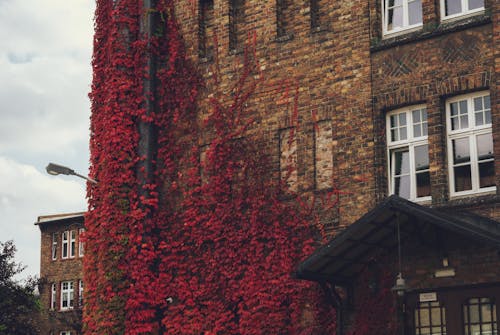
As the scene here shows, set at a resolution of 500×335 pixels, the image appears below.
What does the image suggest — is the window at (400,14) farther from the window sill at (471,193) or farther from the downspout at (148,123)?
the downspout at (148,123)

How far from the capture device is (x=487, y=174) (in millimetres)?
19250

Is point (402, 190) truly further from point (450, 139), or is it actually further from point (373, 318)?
point (373, 318)

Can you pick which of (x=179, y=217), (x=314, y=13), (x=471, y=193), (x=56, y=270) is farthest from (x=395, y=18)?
(x=56, y=270)

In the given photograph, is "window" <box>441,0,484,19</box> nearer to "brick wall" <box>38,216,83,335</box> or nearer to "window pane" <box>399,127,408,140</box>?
"window pane" <box>399,127,408,140</box>

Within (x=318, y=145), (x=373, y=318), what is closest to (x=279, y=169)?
(x=318, y=145)

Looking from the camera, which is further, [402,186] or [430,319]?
[402,186]

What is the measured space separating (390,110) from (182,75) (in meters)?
6.09

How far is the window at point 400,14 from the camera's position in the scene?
830 inches

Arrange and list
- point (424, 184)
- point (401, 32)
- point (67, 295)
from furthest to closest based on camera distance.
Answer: point (67, 295) → point (401, 32) → point (424, 184)

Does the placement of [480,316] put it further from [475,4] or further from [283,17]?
[283,17]

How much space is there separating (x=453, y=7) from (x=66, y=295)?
3949 cm

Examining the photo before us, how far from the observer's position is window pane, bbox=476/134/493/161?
19.3m

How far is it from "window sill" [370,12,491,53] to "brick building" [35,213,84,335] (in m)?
36.2

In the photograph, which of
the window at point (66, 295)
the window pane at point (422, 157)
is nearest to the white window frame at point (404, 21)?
the window pane at point (422, 157)
